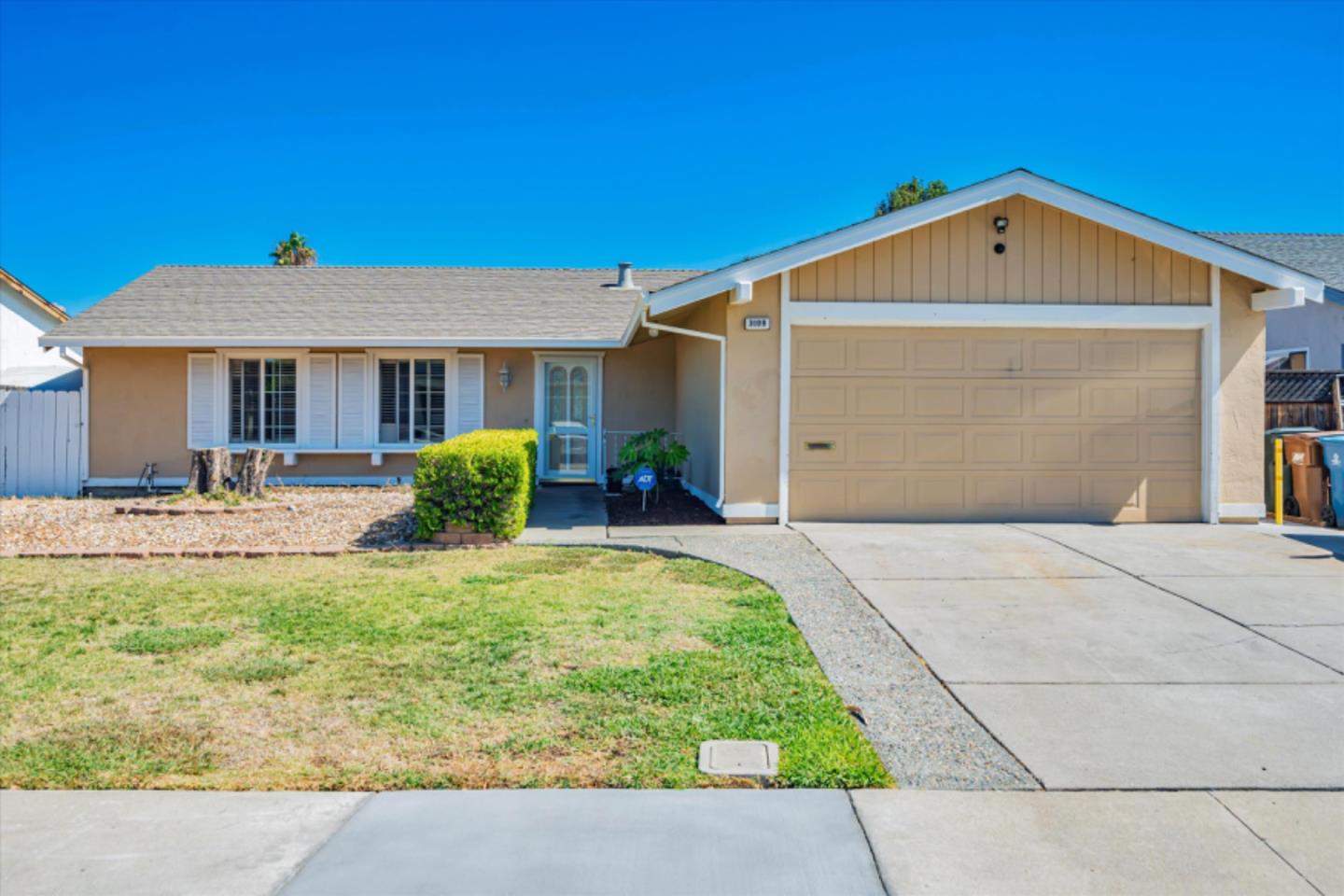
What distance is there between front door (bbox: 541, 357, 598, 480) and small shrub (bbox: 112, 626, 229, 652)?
947 cm

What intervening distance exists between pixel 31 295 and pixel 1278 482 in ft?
87.1

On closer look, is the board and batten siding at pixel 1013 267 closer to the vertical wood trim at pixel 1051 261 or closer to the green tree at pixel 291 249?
the vertical wood trim at pixel 1051 261

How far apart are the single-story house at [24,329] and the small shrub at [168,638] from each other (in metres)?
17.9

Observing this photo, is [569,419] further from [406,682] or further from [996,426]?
[406,682]

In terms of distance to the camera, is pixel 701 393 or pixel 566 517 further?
pixel 701 393

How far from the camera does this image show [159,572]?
818cm

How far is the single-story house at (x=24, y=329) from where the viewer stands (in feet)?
70.0

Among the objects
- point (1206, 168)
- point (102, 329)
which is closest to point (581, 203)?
point (102, 329)

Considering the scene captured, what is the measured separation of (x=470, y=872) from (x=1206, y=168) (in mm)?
20479

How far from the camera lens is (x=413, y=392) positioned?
15273mm

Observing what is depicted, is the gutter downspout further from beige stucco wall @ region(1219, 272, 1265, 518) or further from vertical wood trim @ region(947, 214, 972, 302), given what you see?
beige stucco wall @ region(1219, 272, 1265, 518)

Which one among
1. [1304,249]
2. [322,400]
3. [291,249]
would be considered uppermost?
[291,249]

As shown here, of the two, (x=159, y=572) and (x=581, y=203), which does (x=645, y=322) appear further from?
(x=581, y=203)

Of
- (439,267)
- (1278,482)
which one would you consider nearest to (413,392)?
(439,267)
